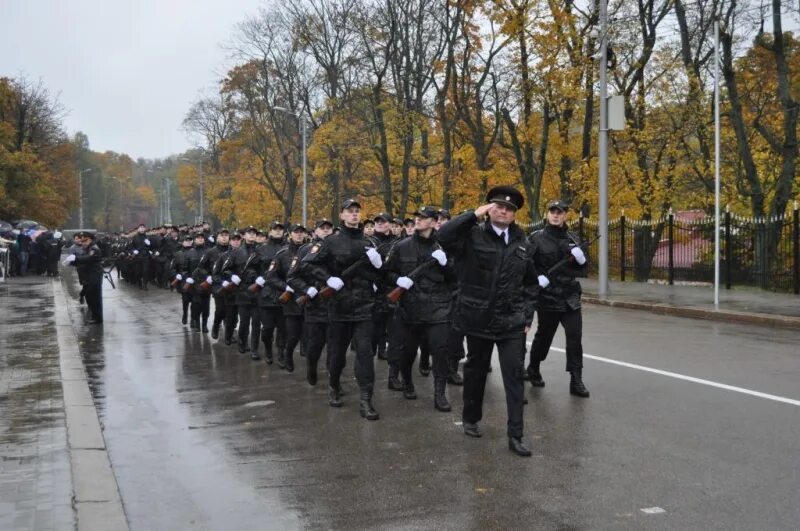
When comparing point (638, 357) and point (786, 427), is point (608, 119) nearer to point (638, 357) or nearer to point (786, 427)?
point (638, 357)

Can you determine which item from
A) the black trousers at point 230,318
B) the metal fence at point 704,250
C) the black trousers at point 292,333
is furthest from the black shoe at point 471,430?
the metal fence at point 704,250

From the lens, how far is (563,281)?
861 centimetres

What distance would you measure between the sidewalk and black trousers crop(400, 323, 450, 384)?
8609 mm

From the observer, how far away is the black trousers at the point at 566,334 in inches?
335

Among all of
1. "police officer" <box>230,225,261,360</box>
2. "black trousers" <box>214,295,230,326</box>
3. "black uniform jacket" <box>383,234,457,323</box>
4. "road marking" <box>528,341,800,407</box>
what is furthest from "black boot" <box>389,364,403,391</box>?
"black trousers" <box>214,295,230,326</box>

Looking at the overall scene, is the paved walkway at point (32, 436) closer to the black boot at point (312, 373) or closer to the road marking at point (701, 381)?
the black boot at point (312, 373)

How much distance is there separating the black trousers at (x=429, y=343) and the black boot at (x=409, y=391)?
32mm

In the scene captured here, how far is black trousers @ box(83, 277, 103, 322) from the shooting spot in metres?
16.5

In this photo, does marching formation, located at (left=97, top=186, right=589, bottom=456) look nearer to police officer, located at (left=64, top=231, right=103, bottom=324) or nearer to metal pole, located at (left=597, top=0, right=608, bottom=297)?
police officer, located at (left=64, top=231, right=103, bottom=324)

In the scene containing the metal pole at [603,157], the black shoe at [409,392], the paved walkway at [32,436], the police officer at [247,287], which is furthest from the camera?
the metal pole at [603,157]

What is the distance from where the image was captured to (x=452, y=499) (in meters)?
5.32

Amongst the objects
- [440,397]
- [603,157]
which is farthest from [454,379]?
[603,157]

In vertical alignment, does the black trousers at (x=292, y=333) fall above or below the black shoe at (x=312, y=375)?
above

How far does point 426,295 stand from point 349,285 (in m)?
0.74
